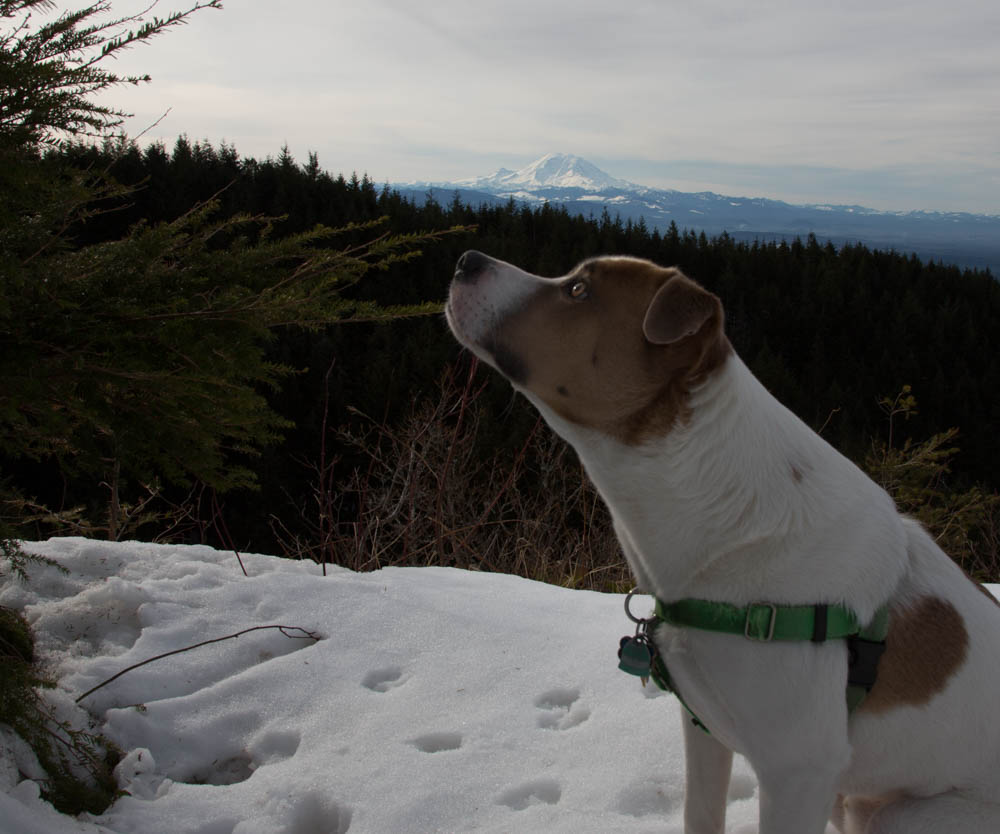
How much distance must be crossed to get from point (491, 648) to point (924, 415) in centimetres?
5398

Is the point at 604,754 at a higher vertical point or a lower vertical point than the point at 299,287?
lower

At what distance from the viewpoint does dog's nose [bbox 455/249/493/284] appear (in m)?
2.44

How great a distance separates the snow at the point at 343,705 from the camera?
8.46 feet

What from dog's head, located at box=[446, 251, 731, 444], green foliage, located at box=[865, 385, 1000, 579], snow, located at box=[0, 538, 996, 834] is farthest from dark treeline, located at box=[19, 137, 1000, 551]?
dog's head, located at box=[446, 251, 731, 444]

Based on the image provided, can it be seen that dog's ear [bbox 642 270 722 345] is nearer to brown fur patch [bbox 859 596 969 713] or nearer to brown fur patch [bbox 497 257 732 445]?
brown fur patch [bbox 497 257 732 445]

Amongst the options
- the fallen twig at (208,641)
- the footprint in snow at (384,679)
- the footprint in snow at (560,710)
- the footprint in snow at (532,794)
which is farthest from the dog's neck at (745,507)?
the fallen twig at (208,641)

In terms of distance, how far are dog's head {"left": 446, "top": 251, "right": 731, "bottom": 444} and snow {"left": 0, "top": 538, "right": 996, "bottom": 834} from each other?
1398mm

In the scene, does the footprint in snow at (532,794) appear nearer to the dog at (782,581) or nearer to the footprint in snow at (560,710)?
the footprint in snow at (560,710)

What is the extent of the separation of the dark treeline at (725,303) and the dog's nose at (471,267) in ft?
102

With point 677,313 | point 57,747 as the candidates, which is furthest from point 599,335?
point 57,747

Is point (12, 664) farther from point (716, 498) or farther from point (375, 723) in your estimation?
point (716, 498)

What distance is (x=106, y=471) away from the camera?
3.13 m

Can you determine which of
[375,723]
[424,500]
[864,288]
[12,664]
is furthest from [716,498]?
[864,288]

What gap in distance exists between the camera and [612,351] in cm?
220
